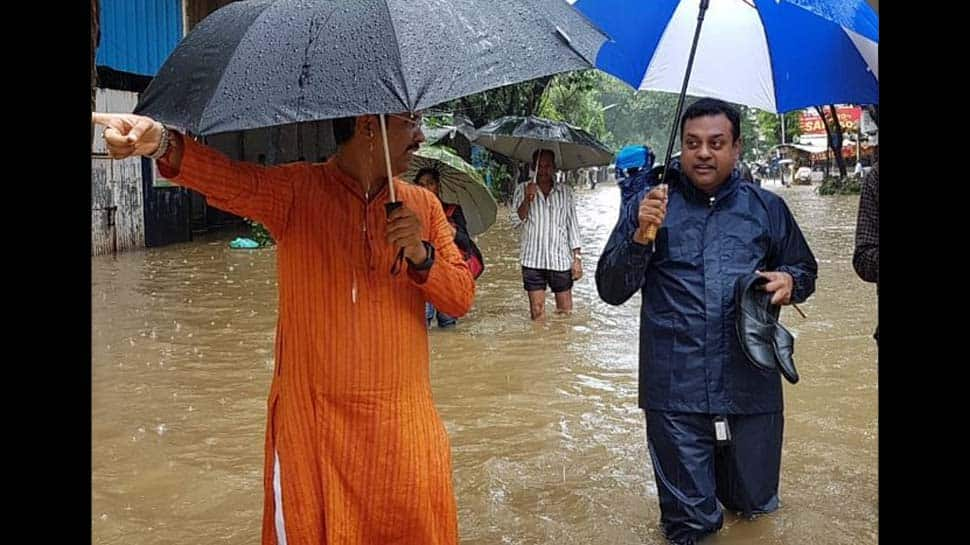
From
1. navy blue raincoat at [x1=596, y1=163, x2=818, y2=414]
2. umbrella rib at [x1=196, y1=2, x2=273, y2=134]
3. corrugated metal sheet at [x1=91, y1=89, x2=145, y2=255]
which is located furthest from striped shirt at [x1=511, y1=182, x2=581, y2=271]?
corrugated metal sheet at [x1=91, y1=89, x2=145, y2=255]

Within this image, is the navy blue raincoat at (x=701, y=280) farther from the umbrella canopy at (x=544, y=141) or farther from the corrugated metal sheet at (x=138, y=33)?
the corrugated metal sheet at (x=138, y=33)

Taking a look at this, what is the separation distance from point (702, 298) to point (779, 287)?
0.29 m

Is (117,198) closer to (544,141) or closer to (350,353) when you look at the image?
(544,141)

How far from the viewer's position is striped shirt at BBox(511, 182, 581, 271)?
8344mm

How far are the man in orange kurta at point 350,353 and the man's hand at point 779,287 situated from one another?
1402 millimetres

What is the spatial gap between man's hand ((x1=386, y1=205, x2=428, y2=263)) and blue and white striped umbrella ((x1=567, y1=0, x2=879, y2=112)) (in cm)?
187

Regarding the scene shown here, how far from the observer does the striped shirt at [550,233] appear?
834 centimetres

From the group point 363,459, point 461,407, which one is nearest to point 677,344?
point 363,459

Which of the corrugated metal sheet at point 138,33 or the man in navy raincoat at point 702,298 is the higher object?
the corrugated metal sheet at point 138,33

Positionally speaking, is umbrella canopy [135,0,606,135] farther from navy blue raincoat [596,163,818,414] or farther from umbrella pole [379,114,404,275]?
navy blue raincoat [596,163,818,414]

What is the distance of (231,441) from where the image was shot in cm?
529

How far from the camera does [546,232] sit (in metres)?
8.34

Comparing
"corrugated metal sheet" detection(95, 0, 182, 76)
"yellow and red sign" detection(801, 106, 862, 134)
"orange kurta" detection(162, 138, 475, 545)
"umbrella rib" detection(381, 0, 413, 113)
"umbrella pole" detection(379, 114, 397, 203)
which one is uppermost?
"yellow and red sign" detection(801, 106, 862, 134)

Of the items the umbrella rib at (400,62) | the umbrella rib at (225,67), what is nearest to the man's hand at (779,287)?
the umbrella rib at (400,62)
